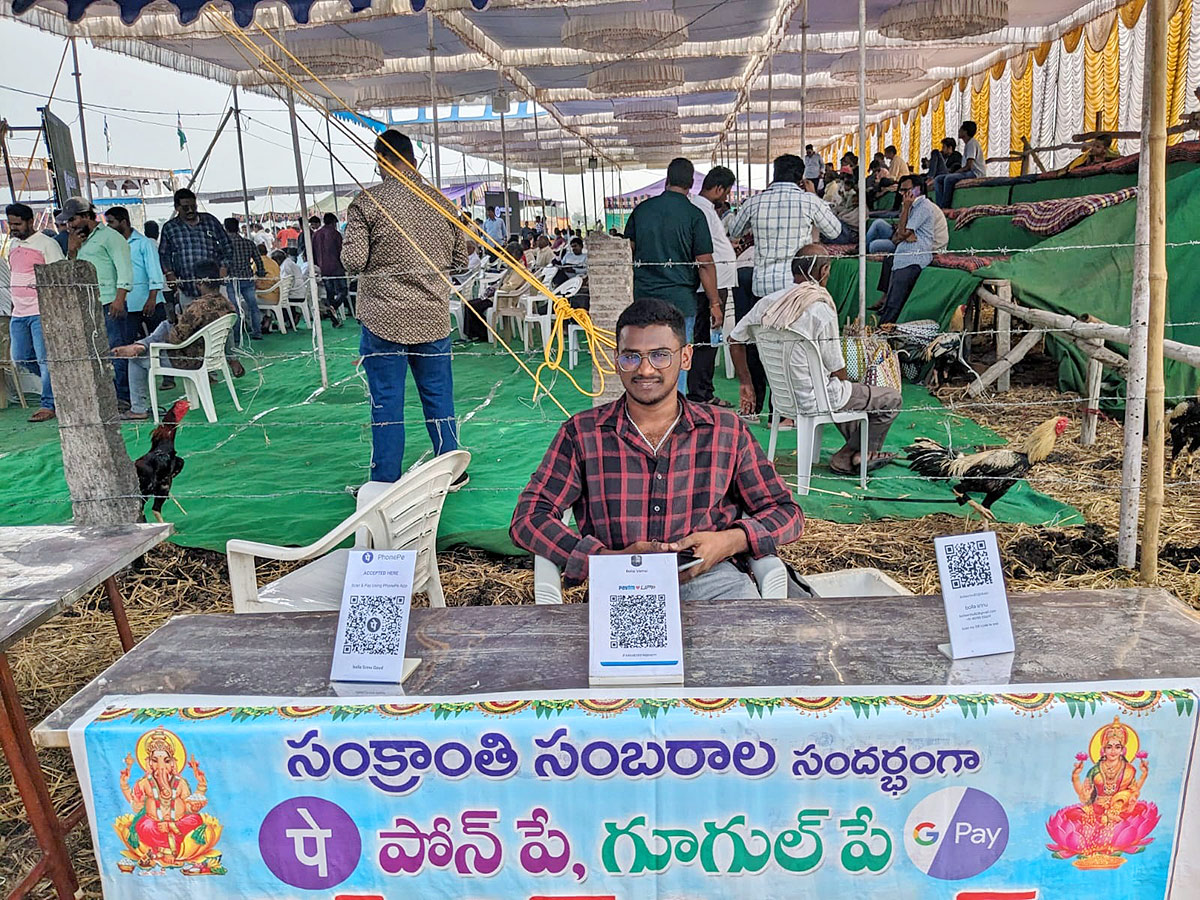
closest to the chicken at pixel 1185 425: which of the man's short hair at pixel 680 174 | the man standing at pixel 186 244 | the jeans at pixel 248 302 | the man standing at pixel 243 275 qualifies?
the man's short hair at pixel 680 174

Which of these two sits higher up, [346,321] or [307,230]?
[307,230]

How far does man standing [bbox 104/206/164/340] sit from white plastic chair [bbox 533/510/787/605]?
633cm

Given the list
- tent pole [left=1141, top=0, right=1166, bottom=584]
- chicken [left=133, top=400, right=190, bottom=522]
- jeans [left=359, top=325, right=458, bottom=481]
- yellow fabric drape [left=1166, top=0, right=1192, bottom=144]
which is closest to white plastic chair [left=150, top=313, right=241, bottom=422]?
chicken [left=133, top=400, right=190, bottom=522]

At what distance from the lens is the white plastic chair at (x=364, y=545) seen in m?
2.63

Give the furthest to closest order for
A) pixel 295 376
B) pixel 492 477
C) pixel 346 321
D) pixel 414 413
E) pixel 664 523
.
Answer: pixel 346 321, pixel 295 376, pixel 414 413, pixel 492 477, pixel 664 523

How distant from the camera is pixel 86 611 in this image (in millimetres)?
3764

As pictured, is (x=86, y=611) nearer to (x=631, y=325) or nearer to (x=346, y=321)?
(x=631, y=325)

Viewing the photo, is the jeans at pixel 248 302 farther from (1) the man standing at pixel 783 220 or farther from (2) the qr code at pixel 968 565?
(2) the qr code at pixel 968 565

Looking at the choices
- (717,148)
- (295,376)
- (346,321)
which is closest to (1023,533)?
(295,376)

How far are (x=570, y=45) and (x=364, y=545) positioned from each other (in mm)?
6882

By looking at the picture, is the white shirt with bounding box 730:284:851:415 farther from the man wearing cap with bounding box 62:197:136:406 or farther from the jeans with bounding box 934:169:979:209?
the jeans with bounding box 934:169:979:209

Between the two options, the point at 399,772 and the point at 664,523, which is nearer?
the point at 399,772

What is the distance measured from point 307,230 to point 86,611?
15.4ft

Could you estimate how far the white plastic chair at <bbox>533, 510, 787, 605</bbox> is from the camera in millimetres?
2324
